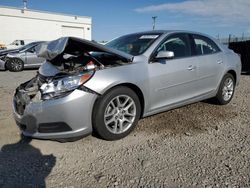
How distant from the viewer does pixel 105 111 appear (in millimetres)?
3182

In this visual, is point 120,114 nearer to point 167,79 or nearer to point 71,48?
point 167,79

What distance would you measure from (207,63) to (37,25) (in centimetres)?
3486

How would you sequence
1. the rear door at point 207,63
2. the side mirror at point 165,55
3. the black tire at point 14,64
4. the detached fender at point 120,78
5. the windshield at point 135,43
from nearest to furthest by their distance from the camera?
the detached fender at point 120,78 → the side mirror at point 165,55 → the windshield at point 135,43 → the rear door at point 207,63 → the black tire at point 14,64

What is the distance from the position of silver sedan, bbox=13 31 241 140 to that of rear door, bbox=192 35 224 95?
0.02m

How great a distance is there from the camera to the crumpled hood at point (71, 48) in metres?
3.23

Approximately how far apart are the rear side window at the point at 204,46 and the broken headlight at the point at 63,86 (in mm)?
2291

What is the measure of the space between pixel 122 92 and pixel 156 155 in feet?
2.97

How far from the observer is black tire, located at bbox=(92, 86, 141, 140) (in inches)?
123

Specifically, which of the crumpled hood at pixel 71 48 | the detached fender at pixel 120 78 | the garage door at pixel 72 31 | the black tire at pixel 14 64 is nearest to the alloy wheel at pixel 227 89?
the detached fender at pixel 120 78

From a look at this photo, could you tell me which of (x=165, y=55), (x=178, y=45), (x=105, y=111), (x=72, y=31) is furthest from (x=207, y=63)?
(x=72, y=31)

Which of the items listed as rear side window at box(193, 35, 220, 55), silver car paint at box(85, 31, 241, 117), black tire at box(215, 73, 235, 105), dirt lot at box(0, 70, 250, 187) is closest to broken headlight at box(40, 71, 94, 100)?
silver car paint at box(85, 31, 241, 117)

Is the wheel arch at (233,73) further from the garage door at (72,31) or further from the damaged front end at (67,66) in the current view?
the garage door at (72,31)

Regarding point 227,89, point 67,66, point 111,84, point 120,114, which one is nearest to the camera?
point 111,84

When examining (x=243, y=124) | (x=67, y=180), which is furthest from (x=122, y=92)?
(x=243, y=124)
